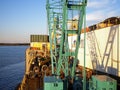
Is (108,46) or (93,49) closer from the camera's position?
(108,46)

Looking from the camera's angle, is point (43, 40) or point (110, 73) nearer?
point (110, 73)

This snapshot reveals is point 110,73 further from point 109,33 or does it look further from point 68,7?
point 68,7

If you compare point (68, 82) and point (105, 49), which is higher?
point (105, 49)

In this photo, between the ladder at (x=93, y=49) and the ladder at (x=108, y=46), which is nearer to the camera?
the ladder at (x=108, y=46)

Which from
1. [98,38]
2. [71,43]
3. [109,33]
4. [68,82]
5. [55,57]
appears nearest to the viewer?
[68,82]

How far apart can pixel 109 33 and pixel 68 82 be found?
924cm

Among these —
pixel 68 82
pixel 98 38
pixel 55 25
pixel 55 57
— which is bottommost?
pixel 68 82

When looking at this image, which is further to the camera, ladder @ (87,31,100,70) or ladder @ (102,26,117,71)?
ladder @ (87,31,100,70)

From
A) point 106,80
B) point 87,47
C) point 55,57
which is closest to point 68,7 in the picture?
point 106,80

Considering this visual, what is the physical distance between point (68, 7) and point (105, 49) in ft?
34.6

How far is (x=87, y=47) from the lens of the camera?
36.8 meters

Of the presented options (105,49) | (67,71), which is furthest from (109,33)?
(67,71)

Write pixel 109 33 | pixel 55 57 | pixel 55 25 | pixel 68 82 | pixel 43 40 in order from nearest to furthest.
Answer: pixel 68 82 < pixel 109 33 < pixel 55 57 < pixel 55 25 < pixel 43 40

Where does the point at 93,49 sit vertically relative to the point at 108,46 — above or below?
below
